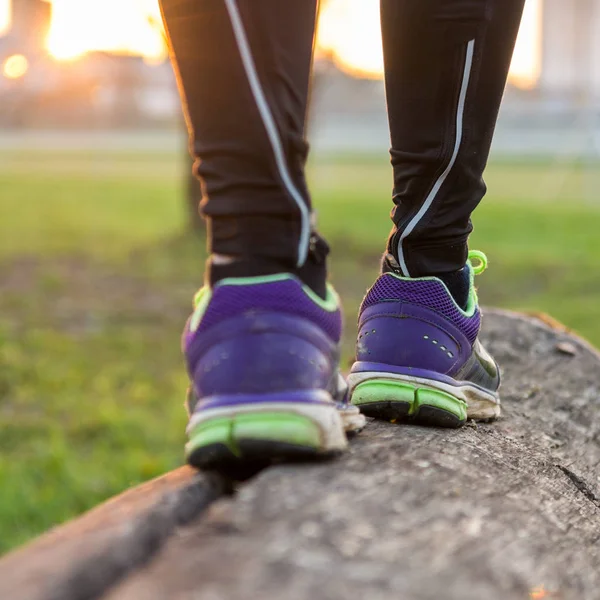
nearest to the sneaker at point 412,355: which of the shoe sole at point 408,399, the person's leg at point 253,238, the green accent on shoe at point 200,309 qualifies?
the shoe sole at point 408,399

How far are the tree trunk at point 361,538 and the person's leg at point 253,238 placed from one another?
6 centimetres

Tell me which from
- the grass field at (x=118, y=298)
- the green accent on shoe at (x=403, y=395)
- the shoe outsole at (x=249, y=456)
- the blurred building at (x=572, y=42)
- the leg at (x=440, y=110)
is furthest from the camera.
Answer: the blurred building at (x=572, y=42)

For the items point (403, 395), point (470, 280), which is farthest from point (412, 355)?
point (470, 280)

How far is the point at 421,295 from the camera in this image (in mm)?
1465

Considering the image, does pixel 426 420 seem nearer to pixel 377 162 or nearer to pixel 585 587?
pixel 585 587

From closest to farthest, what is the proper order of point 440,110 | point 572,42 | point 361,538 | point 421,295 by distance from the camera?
point 361,538, point 440,110, point 421,295, point 572,42

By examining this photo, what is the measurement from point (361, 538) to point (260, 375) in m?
0.27

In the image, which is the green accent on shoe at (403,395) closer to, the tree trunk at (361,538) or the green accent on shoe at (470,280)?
the tree trunk at (361,538)

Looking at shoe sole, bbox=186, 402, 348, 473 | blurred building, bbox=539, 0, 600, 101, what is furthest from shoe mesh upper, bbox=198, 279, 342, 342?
blurred building, bbox=539, 0, 600, 101

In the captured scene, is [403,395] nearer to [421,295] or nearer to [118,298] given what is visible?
[421,295]

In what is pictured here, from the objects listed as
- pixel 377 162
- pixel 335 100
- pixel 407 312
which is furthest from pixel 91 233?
pixel 335 100

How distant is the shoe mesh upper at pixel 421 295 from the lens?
1.46 metres

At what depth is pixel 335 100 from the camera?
36594mm

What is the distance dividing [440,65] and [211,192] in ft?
1.40
